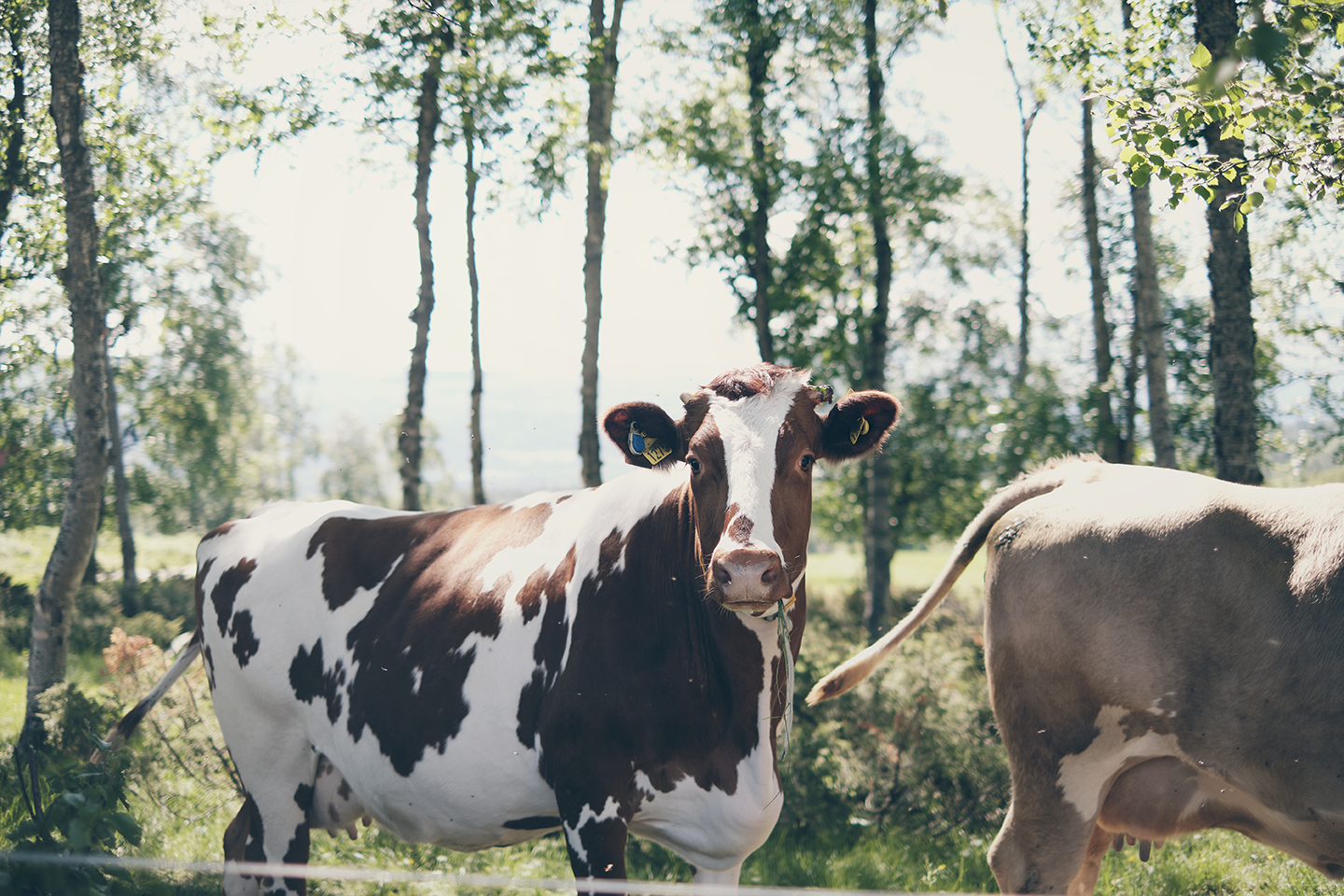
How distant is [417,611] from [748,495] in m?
2.01

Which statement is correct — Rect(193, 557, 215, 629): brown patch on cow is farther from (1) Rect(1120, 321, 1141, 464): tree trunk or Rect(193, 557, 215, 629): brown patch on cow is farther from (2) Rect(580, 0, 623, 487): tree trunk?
(1) Rect(1120, 321, 1141, 464): tree trunk

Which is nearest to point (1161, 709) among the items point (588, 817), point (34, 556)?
point (588, 817)

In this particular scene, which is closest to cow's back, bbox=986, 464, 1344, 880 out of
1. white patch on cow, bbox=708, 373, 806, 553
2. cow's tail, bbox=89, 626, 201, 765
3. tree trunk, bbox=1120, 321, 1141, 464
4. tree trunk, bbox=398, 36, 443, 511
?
white patch on cow, bbox=708, 373, 806, 553

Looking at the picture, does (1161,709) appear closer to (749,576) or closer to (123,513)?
(749,576)

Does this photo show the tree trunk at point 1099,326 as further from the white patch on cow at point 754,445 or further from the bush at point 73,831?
the bush at point 73,831

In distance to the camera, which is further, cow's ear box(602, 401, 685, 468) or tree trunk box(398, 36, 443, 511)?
tree trunk box(398, 36, 443, 511)

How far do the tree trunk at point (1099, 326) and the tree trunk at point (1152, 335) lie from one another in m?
5.48

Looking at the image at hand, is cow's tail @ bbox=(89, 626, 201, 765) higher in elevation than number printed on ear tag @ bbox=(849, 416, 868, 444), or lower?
lower

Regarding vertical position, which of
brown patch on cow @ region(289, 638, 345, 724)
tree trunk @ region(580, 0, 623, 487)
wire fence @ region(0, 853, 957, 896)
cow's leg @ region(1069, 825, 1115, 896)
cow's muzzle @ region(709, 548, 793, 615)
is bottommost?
cow's leg @ region(1069, 825, 1115, 896)

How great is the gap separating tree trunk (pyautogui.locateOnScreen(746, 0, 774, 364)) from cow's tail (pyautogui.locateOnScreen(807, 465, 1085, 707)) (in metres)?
13.0

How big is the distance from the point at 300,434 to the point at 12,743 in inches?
3737

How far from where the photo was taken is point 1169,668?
3189 mm

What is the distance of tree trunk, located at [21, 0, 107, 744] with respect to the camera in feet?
24.9

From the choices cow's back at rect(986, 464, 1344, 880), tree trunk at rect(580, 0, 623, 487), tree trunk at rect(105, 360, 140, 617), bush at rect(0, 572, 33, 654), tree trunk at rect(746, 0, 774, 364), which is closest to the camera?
cow's back at rect(986, 464, 1344, 880)
